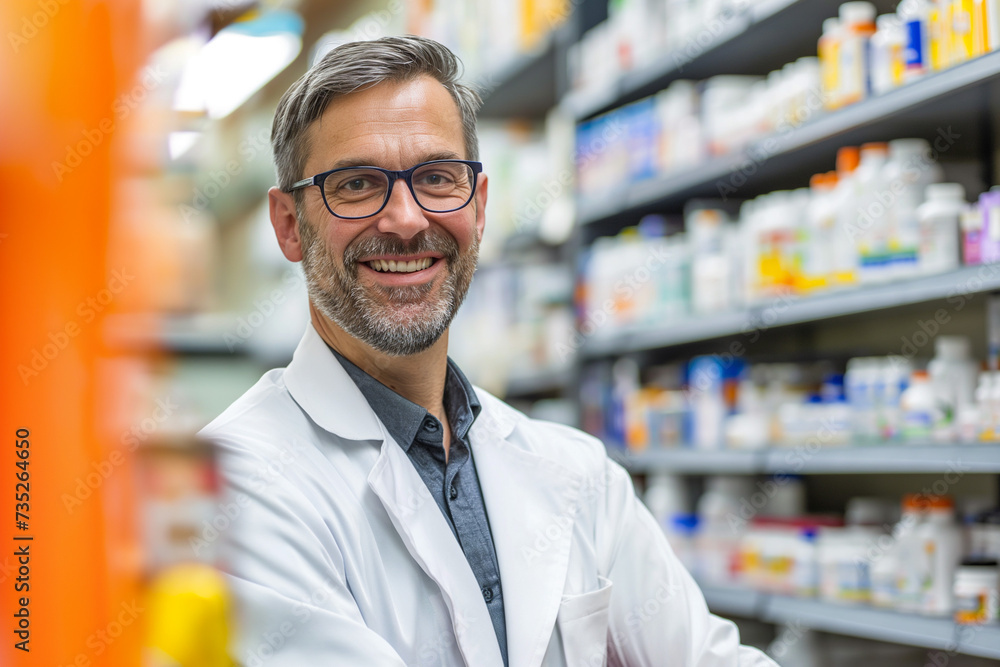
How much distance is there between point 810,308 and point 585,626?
4.37ft

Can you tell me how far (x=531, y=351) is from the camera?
148 inches

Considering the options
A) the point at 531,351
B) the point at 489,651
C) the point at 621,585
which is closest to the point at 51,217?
the point at 489,651

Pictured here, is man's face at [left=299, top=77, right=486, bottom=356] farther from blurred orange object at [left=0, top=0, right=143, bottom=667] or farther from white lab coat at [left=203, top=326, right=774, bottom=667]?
blurred orange object at [left=0, top=0, right=143, bottom=667]

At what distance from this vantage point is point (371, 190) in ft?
4.23

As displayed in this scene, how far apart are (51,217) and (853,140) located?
2.30m

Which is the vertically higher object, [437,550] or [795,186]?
[795,186]

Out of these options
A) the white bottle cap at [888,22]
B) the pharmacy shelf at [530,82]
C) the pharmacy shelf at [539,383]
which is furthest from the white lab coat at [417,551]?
the pharmacy shelf at [530,82]

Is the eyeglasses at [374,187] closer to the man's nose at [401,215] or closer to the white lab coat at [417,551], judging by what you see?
the man's nose at [401,215]

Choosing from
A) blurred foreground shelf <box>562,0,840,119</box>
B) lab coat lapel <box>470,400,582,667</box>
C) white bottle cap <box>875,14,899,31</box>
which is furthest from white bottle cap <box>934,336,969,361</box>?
lab coat lapel <box>470,400,582,667</box>

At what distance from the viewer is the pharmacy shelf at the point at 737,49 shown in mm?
2488

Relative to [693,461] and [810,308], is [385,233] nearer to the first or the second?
[810,308]

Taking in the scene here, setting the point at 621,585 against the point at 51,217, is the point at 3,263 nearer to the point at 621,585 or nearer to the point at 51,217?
the point at 51,217

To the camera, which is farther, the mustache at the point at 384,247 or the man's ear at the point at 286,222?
the man's ear at the point at 286,222

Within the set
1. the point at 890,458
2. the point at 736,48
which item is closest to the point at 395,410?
the point at 890,458
